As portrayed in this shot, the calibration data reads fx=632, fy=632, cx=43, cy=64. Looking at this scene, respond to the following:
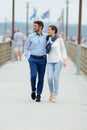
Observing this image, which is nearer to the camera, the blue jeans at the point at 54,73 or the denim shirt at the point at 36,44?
the denim shirt at the point at 36,44

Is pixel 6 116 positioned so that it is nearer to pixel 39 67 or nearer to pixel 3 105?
pixel 3 105

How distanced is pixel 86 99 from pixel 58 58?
152 centimetres

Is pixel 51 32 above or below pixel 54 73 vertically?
above

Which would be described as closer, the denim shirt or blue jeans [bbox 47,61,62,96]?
the denim shirt

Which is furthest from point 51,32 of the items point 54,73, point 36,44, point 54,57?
point 54,73

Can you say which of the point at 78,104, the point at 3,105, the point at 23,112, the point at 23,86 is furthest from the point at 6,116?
the point at 23,86

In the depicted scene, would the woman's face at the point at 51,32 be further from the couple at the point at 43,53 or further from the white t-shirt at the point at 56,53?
the white t-shirt at the point at 56,53

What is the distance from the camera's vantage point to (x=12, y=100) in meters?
13.9

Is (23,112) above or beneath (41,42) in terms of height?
beneath

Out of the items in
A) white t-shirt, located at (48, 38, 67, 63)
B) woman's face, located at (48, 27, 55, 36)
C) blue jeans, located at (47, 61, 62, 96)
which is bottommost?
blue jeans, located at (47, 61, 62, 96)

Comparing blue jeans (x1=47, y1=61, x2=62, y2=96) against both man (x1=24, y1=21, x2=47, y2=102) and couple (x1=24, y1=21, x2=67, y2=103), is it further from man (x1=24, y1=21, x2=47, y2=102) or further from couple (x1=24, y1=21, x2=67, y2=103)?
man (x1=24, y1=21, x2=47, y2=102)

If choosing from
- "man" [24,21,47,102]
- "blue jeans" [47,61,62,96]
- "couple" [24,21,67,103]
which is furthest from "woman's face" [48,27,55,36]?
"blue jeans" [47,61,62,96]

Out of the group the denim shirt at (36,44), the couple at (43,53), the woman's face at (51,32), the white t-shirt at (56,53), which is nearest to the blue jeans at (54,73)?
the couple at (43,53)

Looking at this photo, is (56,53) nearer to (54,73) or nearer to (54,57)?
(54,57)
